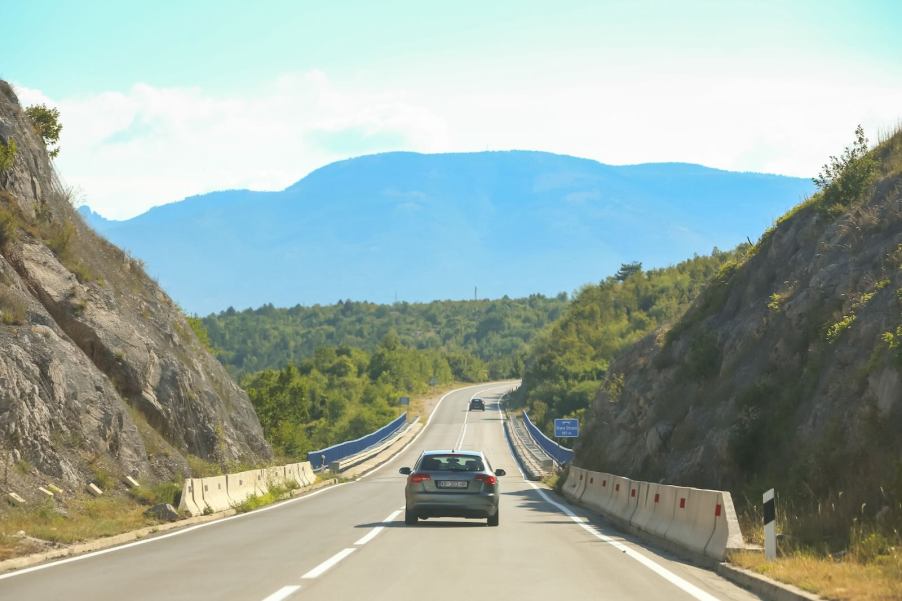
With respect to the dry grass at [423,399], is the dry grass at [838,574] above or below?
below

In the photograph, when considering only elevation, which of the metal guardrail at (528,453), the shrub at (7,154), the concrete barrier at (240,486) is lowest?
the metal guardrail at (528,453)

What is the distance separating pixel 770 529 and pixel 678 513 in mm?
3878

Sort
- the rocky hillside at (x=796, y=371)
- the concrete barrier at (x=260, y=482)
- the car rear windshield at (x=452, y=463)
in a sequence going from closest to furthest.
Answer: the rocky hillside at (x=796, y=371)
the car rear windshield at (x=452, y=463)
the concrete barrier at (x=260, y=482)

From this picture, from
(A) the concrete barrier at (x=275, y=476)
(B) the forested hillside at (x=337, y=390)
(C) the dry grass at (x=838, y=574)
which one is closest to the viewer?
(C) the dry grass at (x=838, y=574)

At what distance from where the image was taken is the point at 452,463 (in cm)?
2277

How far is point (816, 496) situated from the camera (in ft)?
66.2

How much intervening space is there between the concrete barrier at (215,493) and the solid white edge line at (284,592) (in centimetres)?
1357

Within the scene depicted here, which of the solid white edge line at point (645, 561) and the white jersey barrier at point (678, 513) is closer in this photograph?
the solid white edge line at point (645, 561)

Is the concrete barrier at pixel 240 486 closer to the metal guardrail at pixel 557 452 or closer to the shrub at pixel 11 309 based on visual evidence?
the shrub at pixel 11 309

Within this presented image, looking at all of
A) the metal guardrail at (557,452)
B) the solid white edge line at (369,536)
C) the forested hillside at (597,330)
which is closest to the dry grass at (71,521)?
the solid white edge line at (369,536)

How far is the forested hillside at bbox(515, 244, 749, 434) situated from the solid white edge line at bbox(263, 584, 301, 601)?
94.8 metres

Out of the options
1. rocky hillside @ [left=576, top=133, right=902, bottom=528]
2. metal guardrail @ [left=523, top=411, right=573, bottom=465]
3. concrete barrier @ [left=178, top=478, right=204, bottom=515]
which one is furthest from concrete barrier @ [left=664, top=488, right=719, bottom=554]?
metal guardrail @ [left=523, top=411, right=573, bottom=465]

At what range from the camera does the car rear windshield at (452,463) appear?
73.5 feet

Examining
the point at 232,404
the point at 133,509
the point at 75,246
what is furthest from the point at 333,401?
the point at 133,509
